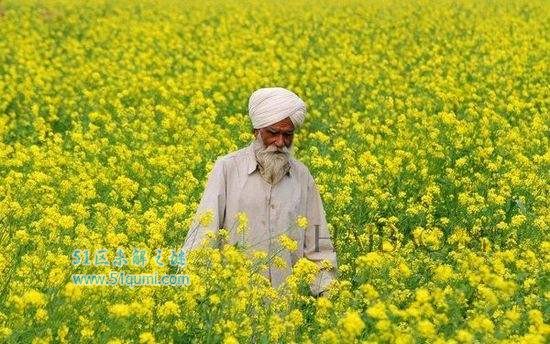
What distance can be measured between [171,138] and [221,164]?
5746 mm

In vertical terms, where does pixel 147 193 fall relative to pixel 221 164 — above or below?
above

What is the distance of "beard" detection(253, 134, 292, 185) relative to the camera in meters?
5.79

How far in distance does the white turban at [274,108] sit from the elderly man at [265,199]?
19mm

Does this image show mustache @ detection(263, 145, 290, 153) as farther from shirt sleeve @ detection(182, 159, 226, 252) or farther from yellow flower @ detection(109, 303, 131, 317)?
yellow flower @ detection(109, 303, 131, 317)

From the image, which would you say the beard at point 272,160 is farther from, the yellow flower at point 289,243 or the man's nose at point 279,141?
the yellow flower at point 289,243

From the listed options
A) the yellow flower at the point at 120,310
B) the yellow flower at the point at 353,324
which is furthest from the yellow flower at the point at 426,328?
the yellow flower at the point at 120,310

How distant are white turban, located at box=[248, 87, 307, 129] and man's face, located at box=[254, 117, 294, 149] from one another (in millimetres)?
31

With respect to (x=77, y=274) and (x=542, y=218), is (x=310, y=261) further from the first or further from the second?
(x=542, y=218)

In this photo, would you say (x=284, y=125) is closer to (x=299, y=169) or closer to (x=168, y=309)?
(x=299, y=169)

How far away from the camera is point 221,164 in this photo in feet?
19.4

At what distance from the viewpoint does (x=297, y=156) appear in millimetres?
11117

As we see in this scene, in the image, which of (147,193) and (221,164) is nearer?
(221,164)

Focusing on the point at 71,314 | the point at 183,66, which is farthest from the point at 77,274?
the point at 183,66

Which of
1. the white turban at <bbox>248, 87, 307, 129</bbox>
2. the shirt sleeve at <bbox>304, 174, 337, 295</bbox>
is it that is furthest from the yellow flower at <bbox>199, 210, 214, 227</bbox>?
the shirt sleeve at <bbox>304, 174, 337, 295</bbox>
